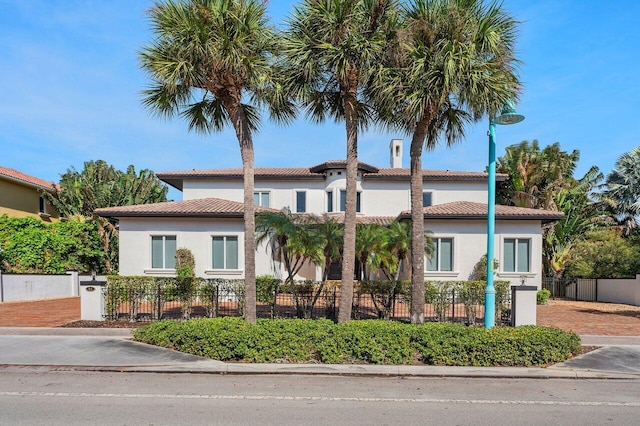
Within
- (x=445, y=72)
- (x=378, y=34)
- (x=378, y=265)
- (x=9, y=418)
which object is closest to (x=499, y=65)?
(x=445, y=72)

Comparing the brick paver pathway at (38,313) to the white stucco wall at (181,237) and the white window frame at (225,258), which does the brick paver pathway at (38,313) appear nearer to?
the white stucco wall at (181,237)

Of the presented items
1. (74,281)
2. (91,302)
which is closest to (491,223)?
(91,302)

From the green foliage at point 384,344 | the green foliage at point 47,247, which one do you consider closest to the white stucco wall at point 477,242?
the green foliage at point 384,344

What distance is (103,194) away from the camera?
88.8 feet

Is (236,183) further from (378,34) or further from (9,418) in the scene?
(9,418)

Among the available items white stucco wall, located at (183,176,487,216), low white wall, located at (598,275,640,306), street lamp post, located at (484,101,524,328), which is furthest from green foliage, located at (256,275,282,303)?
low white wall, located at (598,275,640,306)

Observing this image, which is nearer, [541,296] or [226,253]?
[226,253]

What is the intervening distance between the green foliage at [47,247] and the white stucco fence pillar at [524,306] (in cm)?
2344

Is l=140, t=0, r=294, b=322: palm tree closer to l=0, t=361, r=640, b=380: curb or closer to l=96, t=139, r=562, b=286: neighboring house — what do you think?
l=0, t=361, r=640, b=380: curb

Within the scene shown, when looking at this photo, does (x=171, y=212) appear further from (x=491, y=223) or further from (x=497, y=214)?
(x=497, y=214)

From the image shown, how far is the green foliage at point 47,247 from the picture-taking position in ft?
74.3

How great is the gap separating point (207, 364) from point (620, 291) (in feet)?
74.1

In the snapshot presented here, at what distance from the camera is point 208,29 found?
936cm

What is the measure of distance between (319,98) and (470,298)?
7.82m
